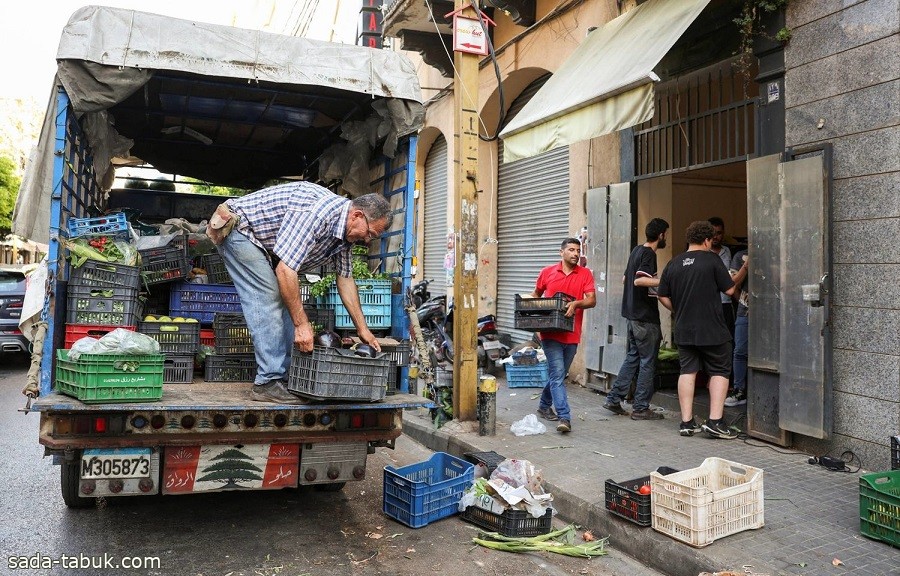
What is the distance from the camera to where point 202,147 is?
28.3 ft

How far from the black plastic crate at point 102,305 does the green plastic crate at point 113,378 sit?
887 millimetres

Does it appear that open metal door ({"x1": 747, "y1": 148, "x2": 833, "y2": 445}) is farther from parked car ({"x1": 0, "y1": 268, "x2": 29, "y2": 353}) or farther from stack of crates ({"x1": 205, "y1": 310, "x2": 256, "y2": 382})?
parked car ({"x1": 0, "y1": 268, "x2": 29, "y2": 353})

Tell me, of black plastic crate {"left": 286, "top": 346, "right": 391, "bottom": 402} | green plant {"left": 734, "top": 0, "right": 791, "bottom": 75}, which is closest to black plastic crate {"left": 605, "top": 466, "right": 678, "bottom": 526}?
black plastic crate {"left": 286, "top": 346, "right": 391, "bottom": 402}

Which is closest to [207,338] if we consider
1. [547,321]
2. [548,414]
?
[547,321]

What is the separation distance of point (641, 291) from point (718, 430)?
5.54ft

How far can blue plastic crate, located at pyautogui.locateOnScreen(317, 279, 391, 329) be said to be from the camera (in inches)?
229

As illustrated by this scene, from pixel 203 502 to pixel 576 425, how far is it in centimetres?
385

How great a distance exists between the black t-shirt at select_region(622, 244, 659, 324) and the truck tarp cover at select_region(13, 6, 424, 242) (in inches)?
118

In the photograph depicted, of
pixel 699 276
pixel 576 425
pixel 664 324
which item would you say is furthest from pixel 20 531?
pixel 664 324

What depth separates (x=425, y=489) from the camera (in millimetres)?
4758

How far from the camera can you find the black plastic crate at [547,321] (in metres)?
6.94

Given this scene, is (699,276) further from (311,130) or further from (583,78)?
(311,130)

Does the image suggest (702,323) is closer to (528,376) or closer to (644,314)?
(644,314)

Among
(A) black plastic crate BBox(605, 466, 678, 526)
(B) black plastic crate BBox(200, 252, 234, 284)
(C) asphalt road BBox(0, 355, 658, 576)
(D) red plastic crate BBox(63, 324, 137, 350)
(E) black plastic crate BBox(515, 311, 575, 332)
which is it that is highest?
(B) black plastic crate BBox(200, 252, 234, 284)
